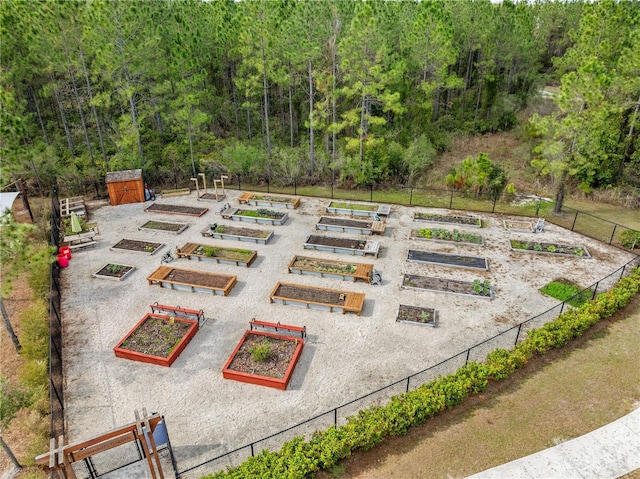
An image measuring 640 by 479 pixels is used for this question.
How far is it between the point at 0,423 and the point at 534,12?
6407cm

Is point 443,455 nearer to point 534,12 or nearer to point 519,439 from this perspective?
point 519,439

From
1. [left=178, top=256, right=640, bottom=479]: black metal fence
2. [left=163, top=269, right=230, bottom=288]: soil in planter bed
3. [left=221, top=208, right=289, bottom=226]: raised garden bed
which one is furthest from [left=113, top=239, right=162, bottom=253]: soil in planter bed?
[left=178, top=256, right=640, bottom=479]: black metal fence

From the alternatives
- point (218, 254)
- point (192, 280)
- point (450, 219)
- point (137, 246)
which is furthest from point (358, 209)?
point (137, 246)

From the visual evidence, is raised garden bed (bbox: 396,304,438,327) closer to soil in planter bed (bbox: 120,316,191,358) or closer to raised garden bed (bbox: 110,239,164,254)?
soil in planter bed (bbox: 120,316,191,358)

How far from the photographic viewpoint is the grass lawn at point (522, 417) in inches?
356

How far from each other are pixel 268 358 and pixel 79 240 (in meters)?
13.2

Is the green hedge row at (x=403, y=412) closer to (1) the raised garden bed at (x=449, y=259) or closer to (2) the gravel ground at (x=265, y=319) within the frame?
(2) the gravel ground at (x=265, y=319)

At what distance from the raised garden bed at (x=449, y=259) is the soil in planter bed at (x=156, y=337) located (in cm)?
1024

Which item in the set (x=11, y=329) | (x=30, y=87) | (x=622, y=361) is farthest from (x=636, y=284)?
(x=30, y=87)

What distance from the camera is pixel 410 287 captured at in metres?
16.0

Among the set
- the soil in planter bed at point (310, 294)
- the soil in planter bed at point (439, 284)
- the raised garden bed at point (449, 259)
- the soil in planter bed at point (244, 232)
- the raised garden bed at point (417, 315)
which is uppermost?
the soil in planter bed at point (244, 232)

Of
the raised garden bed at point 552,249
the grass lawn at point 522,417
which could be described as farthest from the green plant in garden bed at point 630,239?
the grass lawn at point 522,417

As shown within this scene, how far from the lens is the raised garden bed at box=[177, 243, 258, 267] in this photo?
17859 millimetres

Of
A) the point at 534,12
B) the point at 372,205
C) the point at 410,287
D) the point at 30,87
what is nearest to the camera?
the point at 410,287
